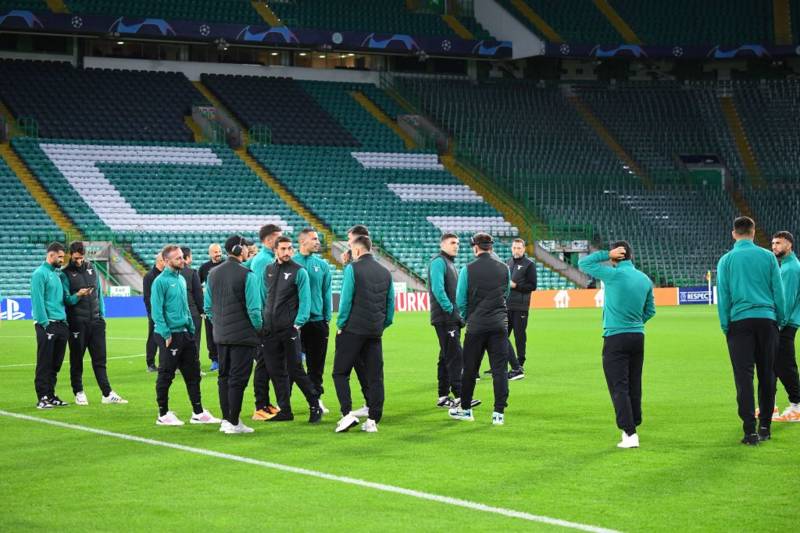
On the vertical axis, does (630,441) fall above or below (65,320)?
below

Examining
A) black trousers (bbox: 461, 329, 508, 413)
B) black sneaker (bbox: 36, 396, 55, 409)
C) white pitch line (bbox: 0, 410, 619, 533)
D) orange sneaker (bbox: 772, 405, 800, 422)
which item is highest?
black trousers (bbox: 461, 329, 508, 413)

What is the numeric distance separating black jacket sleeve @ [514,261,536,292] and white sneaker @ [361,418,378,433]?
713 centimetres

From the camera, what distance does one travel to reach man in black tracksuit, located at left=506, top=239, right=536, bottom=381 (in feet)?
67.1

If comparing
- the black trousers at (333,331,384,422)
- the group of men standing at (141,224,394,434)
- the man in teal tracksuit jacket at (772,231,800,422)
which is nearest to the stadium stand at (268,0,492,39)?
the group of men standing at (141,224,394,434)

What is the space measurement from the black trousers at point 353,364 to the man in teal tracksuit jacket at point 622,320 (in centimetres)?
276

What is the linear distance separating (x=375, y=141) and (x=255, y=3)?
9.73 m

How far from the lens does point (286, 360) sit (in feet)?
48.4

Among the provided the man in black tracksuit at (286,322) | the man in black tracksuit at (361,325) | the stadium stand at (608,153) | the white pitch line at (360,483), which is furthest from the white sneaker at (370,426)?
the stadium stand at (608,153)

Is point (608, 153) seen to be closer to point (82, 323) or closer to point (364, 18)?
point (364, 18)

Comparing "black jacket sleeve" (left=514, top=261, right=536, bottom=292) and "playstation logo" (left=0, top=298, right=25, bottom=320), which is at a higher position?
"black jacket sleeve" (left=514, top=261, right=536, bottom=292)

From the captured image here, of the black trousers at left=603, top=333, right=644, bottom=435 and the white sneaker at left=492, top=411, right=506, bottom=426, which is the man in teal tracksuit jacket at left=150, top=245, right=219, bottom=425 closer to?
the white sneaker at left=492, top=411, right=506, bottom=426

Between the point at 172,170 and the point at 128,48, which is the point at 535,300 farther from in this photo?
the point at 128,48

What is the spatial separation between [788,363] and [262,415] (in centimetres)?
637

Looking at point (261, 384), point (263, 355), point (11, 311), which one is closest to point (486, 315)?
point (263, 355)
